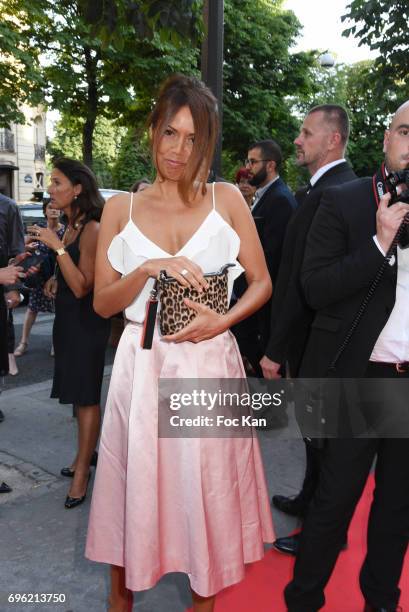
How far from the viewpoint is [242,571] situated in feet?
6.98

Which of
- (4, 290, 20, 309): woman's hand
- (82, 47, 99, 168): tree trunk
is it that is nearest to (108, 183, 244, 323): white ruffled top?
(4, 290, 20, 309): woman's hand

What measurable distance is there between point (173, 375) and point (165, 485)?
38 cm

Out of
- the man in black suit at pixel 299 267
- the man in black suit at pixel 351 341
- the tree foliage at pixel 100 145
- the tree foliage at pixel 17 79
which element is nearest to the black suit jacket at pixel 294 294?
the man in black suit at pixel 299 267

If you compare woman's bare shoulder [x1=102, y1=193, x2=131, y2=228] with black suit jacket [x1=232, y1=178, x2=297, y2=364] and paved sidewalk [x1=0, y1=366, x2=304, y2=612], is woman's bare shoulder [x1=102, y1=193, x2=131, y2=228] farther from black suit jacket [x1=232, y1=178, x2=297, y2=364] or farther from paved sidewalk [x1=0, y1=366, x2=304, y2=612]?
black suit jacket [x1=232, y1=178, x2=297, y2=364]

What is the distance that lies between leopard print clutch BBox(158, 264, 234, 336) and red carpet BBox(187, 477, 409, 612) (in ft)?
4.45

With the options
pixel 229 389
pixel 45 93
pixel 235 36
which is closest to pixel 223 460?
pixel 229 389

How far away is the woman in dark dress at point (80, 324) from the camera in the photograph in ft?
11.3

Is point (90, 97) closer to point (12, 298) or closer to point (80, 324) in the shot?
point (12, 298)

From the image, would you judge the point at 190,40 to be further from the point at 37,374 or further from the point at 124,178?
the point at 124,178

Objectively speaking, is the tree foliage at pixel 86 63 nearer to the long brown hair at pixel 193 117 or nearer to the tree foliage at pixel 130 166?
the tree foliage at pixel 130 166

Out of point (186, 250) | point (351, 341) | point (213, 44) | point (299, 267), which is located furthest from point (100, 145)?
point (351, 341)

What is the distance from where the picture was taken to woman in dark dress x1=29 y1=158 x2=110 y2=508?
346 centimetres

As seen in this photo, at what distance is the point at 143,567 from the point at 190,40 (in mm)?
2819

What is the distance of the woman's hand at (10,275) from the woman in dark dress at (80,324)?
23cm
